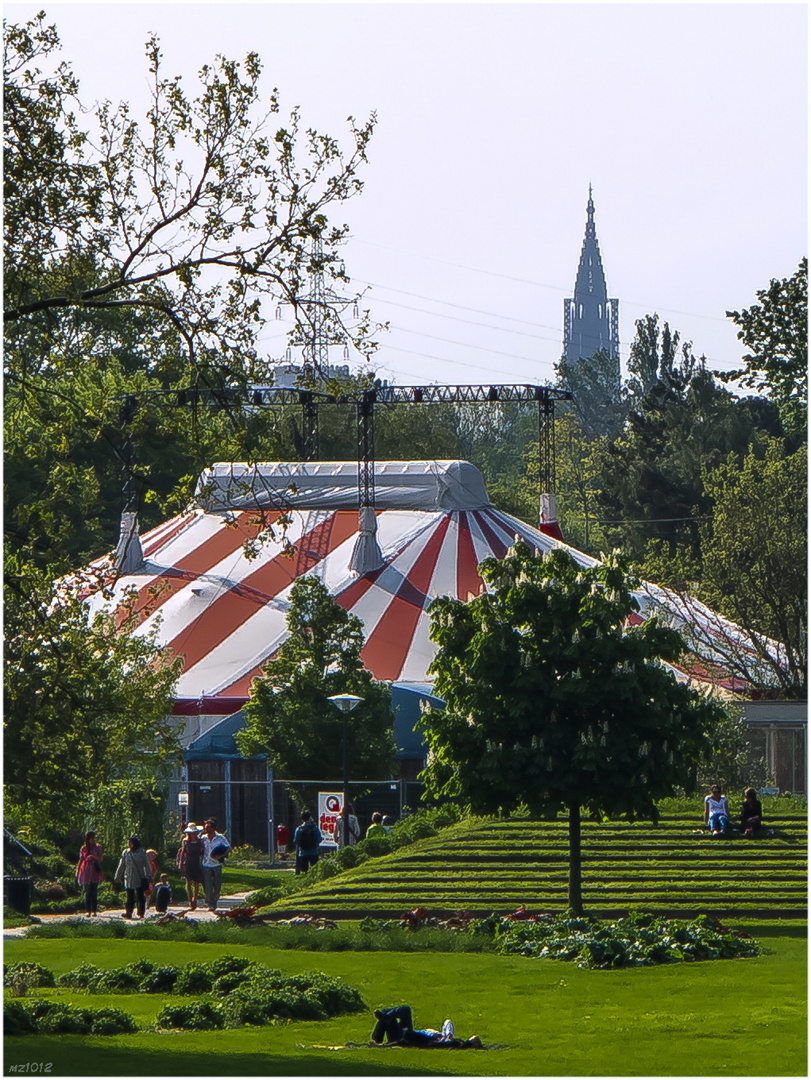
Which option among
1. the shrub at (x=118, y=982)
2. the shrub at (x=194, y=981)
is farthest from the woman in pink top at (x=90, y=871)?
the shrub at (x=194, y=981)

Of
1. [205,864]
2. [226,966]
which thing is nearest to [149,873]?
[205,864]

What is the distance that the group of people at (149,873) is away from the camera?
22578 mm

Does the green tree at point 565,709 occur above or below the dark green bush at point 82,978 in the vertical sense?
above

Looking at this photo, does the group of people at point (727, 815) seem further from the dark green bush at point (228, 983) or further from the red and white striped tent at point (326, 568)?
the dark green bush at point (228, 983)

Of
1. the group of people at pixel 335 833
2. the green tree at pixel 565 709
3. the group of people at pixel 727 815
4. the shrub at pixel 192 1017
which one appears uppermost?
the green tree at pixel 565 709

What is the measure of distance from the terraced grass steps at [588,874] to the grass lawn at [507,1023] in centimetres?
279

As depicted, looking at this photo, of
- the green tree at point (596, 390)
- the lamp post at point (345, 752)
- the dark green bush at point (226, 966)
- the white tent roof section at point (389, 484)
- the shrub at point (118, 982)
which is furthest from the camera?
the green tree at point (596, 390)

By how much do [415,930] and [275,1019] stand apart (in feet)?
19.5

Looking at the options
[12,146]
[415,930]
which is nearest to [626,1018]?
[415,930]

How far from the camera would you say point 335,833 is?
26.4 meters

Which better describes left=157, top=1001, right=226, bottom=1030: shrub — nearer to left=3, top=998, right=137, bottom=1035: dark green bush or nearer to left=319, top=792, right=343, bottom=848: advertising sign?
left=3, top=998, right=137, bottom=1035: dark green bush

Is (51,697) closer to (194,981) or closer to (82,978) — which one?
(194,981)

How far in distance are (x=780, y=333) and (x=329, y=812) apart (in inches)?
920


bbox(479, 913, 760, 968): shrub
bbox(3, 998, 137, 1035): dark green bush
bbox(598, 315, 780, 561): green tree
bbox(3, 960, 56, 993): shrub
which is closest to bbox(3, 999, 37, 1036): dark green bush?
bbox(3, 998, 137, 1035): dark green bush
